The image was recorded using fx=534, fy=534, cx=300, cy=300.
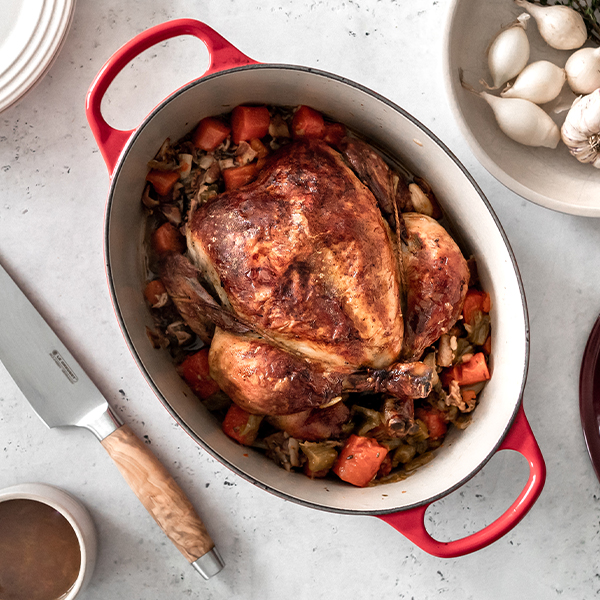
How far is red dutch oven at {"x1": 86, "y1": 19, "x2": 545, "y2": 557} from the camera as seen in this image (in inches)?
60.1

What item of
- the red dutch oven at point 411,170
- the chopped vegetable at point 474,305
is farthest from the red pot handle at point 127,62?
the chopped vegetable at point 474,305

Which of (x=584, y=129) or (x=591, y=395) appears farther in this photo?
(x=591, y=395)

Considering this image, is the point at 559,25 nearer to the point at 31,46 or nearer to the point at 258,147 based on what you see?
the point at 258,147

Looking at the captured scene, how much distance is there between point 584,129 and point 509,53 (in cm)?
36

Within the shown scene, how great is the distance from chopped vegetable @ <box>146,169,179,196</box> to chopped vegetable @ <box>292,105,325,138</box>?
44 centimetres

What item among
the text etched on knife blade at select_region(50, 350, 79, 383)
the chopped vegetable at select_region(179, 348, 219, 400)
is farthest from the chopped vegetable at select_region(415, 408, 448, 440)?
the text etched on knife blade at select_region(50, 350, 79, 383)

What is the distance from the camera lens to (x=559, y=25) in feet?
5.90

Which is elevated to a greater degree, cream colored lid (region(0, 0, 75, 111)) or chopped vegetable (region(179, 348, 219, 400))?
cream colored lid (region(0, 0, 75, 111))

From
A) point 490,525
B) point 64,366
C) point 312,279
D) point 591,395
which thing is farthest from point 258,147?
point 591,395

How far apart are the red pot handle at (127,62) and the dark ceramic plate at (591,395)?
1.59m

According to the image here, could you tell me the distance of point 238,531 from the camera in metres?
2.00

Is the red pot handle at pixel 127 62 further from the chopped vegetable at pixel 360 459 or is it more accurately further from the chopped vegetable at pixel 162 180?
the chopped vegetable at pixel 360 459

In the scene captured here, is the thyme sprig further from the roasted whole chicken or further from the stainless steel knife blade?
the stainless steel knife blade

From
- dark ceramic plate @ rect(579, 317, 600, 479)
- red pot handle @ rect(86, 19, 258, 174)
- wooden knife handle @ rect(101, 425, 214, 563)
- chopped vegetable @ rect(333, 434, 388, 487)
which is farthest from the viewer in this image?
dark ceramic plate @ rect(579, 317, 600, 479)
